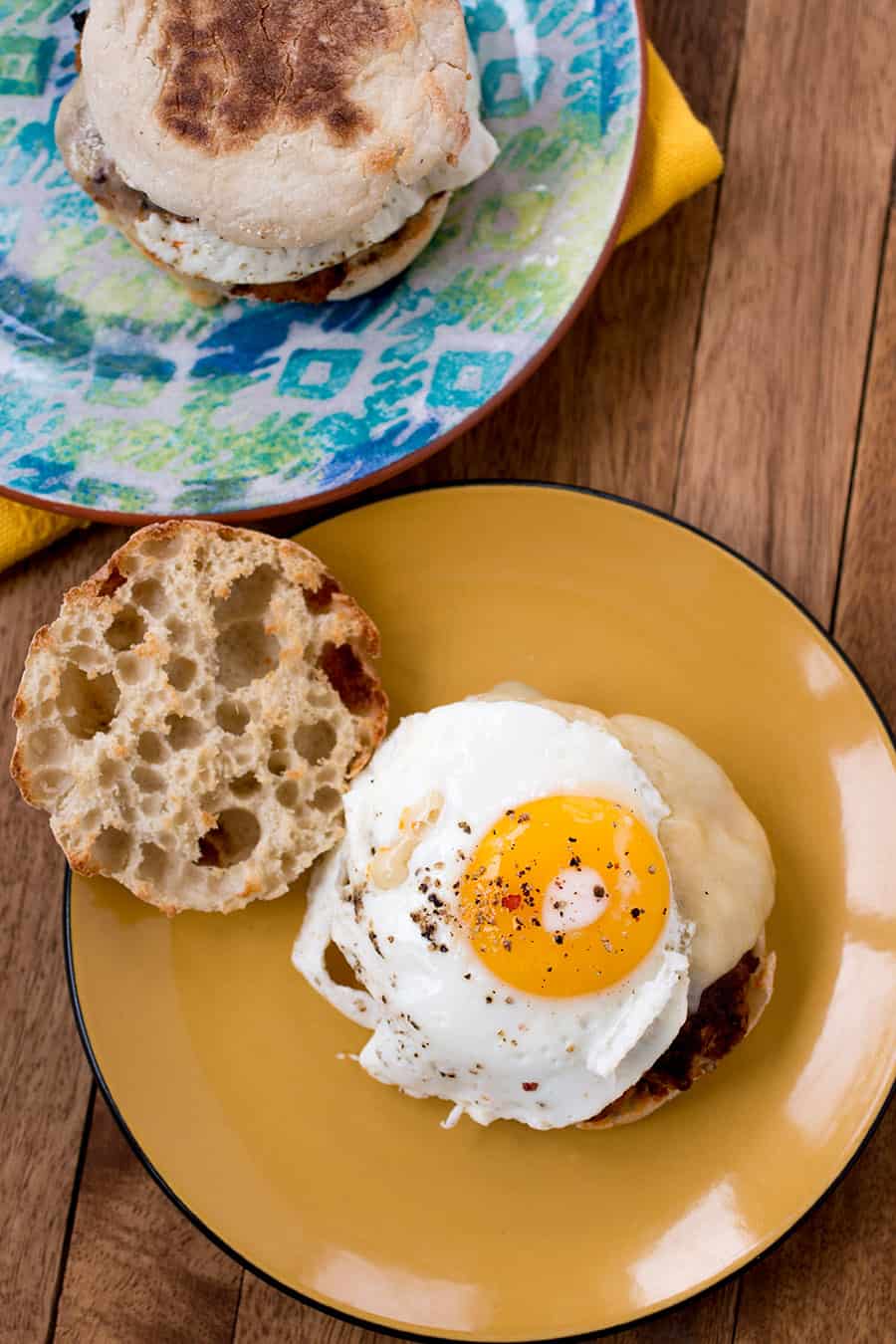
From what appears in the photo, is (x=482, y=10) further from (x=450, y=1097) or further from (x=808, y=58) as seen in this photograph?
(x=450, y=1097)

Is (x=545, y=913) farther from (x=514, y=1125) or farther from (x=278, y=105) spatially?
(x=278, y=105)

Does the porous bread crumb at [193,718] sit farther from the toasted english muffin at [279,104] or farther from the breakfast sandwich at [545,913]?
the toasted english muffin at [279,104]

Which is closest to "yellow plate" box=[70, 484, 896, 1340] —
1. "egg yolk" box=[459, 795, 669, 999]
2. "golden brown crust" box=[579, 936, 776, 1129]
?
"golden brown crust" box=[579, 936, 776, 1129]

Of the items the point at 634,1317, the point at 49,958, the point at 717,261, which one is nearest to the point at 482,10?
the point at 717,261

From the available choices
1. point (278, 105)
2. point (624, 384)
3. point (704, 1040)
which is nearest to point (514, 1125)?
point (704, 1040)

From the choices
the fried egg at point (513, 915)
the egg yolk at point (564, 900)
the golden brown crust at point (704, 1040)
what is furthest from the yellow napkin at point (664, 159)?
the golden brown crust at point (704, 1040)

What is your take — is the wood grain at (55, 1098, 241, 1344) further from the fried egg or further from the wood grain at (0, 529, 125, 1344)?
the fried egg

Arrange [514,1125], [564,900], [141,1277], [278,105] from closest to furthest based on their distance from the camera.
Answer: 1. [564,900]
2. [278,105]
3. [514,1125]
4. [141,1277]

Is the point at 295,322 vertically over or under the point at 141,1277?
Result: over
